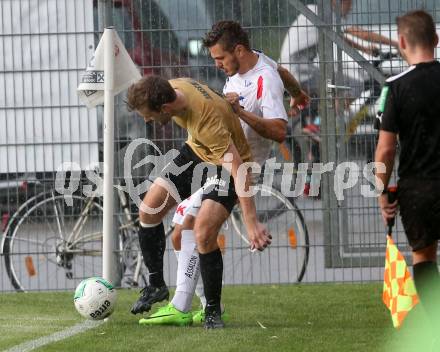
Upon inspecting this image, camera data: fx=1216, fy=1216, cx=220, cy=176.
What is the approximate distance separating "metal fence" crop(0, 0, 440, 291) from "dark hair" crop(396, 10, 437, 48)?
391cm

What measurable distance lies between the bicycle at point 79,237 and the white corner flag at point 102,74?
89.8 inches

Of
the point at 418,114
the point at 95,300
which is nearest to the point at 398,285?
the point at 418,114

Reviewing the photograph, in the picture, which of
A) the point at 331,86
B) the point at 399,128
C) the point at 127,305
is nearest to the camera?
the point at 399,128

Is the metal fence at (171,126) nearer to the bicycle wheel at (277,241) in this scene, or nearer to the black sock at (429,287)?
the bicycle wheel at (277,241)

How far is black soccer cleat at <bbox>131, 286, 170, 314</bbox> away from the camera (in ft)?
24.7

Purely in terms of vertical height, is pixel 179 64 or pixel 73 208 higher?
pixel 179 64

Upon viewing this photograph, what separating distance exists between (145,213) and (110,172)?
364mm

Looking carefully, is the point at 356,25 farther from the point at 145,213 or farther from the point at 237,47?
the point at 145,213

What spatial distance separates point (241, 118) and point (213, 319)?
123 centimetres

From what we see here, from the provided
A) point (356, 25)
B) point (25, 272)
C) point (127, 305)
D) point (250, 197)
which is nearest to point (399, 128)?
point (250, 197)

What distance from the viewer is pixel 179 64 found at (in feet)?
32.5

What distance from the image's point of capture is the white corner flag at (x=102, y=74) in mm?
7602

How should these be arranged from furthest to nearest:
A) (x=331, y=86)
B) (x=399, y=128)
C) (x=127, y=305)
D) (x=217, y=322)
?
1. (x=331, y=86)
2. (x=127, y=305)
3. (x=217, y=322)
4. (x=399, y=128)

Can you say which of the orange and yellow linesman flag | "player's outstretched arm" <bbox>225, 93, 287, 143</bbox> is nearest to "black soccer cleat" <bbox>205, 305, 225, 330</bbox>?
"player's outstretched arm" <bbox>225, 93, 287, 143</bbox>
